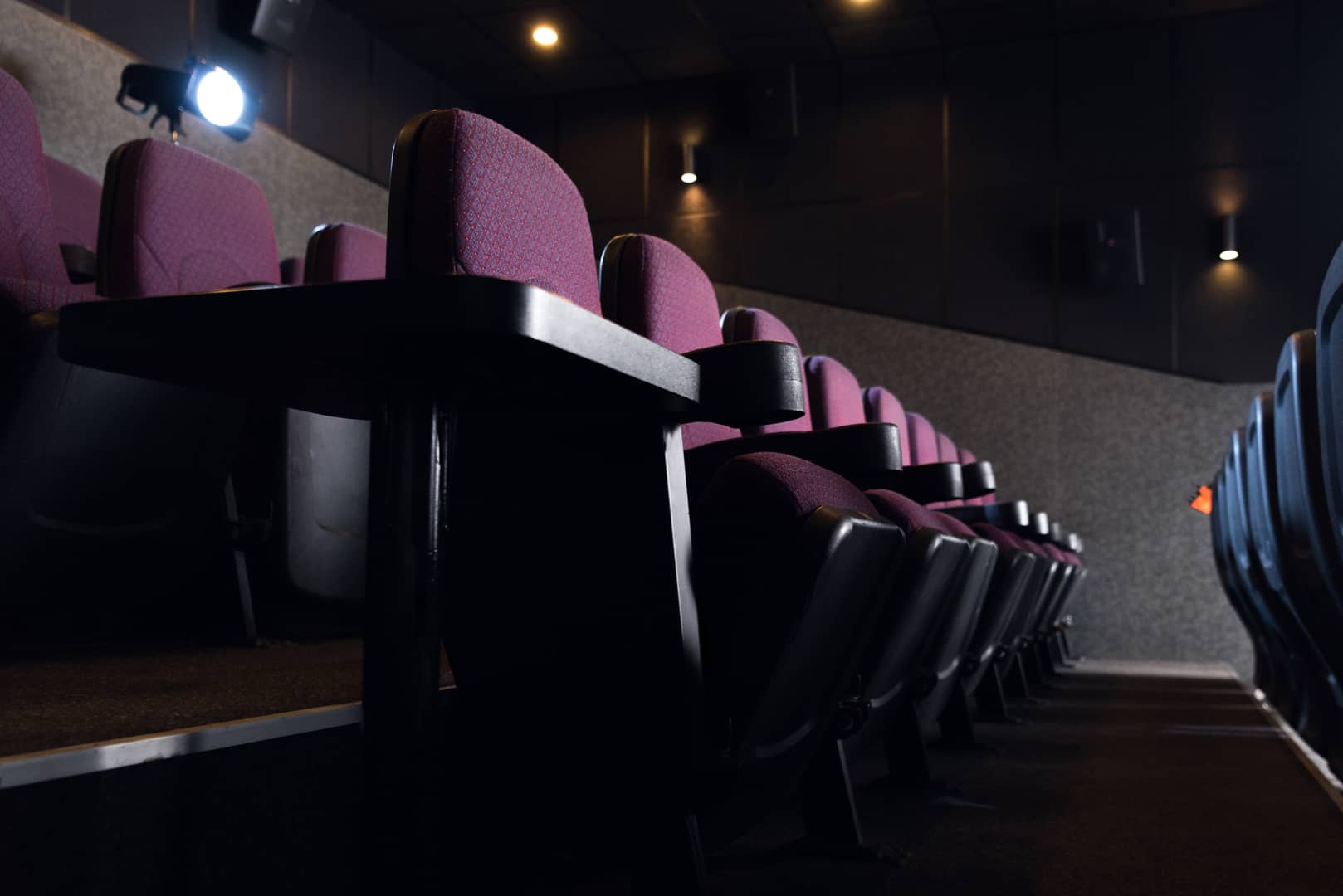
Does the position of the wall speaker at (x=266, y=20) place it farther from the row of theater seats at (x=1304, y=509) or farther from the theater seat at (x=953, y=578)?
the row of theater seats at (x=1304, y=509)

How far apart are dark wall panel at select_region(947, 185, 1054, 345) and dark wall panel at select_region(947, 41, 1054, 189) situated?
98mm

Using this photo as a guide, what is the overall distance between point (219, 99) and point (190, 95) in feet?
0.47

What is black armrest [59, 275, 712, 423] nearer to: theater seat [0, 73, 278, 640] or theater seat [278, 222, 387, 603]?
theater seat [0, 73, 278, 640]

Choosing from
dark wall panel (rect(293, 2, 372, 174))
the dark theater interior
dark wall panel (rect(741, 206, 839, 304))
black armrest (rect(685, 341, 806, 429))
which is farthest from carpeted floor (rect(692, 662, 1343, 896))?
dark wall panel (rect(293, 2, 372, 174))

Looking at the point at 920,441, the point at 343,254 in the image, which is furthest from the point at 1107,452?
the point at 343,254

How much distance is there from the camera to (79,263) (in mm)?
2445

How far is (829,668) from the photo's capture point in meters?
1.13

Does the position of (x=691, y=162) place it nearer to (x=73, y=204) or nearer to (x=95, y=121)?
(x=95, y=121)

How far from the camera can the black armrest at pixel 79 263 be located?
7.91ft

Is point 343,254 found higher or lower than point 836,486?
higher

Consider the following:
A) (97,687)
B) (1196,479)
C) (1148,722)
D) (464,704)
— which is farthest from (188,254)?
(1196,479)

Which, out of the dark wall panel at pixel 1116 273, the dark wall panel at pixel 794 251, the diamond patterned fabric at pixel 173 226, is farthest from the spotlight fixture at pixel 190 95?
the dark wall panel at pixel 1116 273

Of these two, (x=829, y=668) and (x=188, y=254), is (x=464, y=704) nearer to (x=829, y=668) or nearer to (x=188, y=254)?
(x=829, y=668)

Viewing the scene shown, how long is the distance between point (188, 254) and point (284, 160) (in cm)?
309
